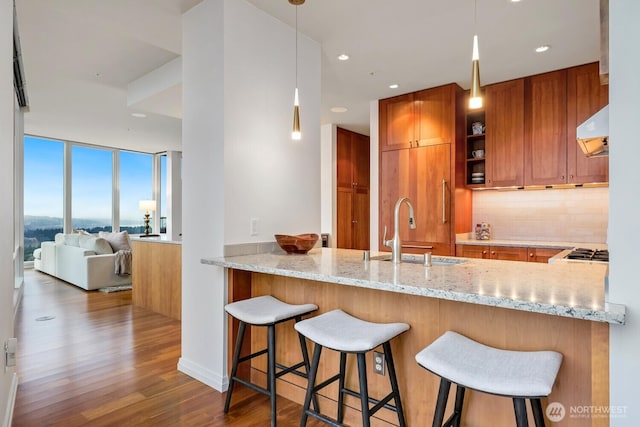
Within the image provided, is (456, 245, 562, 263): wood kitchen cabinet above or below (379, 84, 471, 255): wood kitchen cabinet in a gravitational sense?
below

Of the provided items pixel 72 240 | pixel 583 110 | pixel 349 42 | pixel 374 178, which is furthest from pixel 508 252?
pixel 72 240

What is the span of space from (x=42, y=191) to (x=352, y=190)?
252 inches

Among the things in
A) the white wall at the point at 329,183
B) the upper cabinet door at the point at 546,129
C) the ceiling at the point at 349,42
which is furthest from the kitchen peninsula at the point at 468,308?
the white wall at the point at 329,183

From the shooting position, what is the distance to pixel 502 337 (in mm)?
1563

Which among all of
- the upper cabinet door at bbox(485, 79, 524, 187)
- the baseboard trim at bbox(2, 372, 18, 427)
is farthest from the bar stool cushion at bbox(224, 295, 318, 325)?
the upper cabinet door at bbox(485, 79, 524, 187)

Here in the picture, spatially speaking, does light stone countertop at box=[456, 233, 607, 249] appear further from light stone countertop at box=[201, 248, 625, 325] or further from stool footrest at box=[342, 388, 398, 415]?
stool footrest at box=[342, 388, 398, 415]

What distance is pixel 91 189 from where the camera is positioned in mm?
8367

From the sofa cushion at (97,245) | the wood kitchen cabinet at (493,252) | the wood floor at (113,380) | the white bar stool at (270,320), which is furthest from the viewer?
the sofa cushion at (97,245)

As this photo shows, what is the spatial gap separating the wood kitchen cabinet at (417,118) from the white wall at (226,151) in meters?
1.94

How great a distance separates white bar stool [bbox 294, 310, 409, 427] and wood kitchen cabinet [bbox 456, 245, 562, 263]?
249 centimetres

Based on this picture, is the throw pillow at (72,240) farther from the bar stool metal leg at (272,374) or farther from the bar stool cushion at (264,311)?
the bar stool metal leg at (272,374)

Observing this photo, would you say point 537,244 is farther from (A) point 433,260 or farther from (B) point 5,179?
(B) point 5,179

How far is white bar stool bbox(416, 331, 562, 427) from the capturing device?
3.83ft

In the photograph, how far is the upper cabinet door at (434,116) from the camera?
410 centimetres
